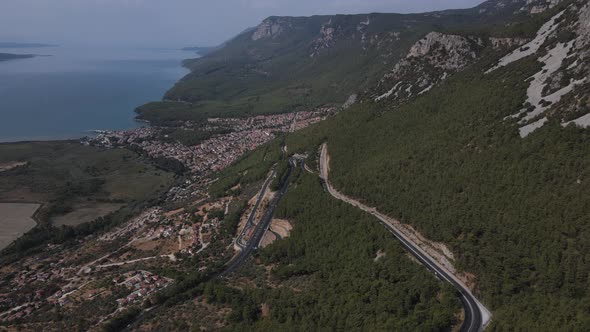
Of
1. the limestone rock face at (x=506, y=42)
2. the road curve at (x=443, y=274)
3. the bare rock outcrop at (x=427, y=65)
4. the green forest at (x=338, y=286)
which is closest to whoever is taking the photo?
the road curve at (x=443, y=274)

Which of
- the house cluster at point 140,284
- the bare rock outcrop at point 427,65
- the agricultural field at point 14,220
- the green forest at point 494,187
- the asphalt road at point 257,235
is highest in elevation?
the bare rock outcrop at point 427,65

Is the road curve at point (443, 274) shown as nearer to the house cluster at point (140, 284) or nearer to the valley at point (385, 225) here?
the valley at point (385, 225)

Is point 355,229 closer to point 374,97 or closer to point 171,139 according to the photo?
point 374,97

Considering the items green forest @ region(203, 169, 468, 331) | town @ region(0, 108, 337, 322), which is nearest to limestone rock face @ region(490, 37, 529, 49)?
green forest @ region(203, 169, 468, 331)

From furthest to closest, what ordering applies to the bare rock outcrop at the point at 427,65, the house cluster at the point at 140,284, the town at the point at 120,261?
the bare rock outcrop at the point at 427,65 → the town at the point at 120,261 → the house cluster at the point at 140,284

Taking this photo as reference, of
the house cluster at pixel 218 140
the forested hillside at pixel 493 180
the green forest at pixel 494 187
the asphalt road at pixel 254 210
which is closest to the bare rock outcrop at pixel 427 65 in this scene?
the forested hillside at pixel 493 180

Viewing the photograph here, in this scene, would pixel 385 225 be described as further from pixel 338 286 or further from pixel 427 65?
pixel 427 65

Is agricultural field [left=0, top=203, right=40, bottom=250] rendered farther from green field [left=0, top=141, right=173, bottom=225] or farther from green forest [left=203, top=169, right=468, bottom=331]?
green forest [left=203, top=169, right=468, bottom=331]

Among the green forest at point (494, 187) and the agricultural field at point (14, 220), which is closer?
the green forest at point (494, 187)

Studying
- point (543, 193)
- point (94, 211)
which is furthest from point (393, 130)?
point (94, 211)
